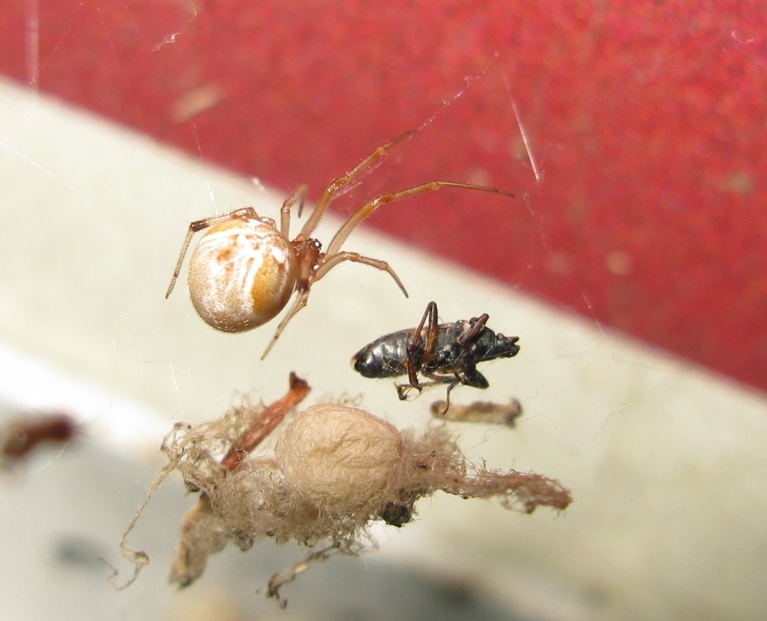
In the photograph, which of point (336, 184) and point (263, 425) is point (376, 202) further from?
point (263, 425)

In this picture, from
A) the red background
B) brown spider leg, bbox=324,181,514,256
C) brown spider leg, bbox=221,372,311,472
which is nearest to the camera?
brown spider leg, bbox=221,372,311,472

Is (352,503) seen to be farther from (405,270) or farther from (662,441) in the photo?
(662,441)

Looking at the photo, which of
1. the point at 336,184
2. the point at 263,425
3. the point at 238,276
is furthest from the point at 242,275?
the point at 336,184

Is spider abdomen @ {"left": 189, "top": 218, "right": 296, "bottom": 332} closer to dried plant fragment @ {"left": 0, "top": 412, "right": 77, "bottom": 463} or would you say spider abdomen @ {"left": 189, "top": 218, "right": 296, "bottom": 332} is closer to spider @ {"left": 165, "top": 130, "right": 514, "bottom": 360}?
spider @ {"left": 165, "top": 130, "right": 514, "bottom": 360}

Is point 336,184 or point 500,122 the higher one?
point 500,122

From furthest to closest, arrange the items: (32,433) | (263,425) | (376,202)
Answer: (32,433) → (376,202) → (263,425)

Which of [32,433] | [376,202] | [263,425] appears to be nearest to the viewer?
[263,425]

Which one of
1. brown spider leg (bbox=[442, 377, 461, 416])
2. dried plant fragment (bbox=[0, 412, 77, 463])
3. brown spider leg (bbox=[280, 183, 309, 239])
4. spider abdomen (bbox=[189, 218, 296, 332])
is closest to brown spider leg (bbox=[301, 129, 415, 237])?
brown spider leg (bbox=[280, 183, 309, 239])
